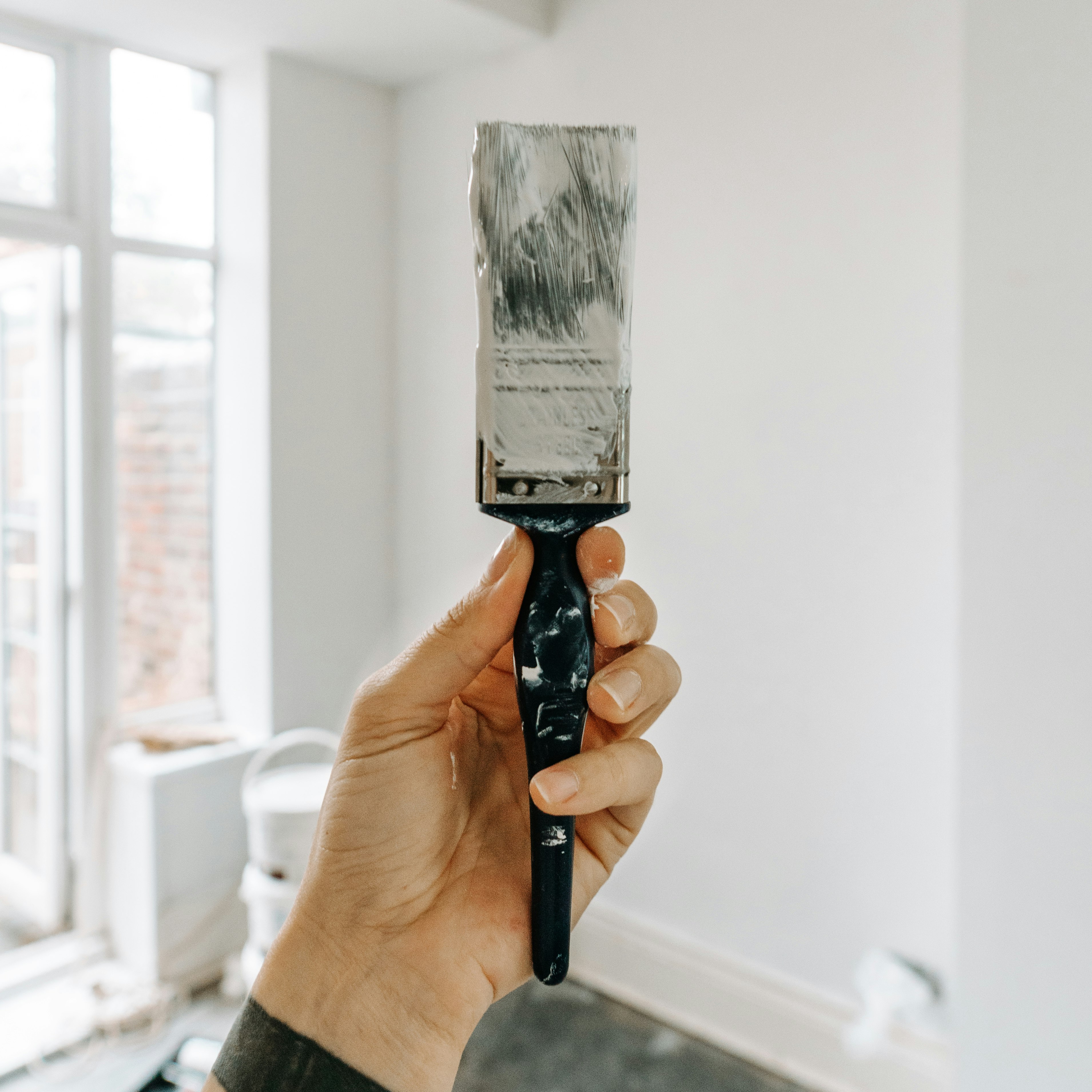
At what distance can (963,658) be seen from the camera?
4.68ft

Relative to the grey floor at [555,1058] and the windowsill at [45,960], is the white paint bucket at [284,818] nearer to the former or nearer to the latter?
the grey floor at [555,1058]

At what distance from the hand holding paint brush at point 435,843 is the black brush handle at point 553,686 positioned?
0.01 meters

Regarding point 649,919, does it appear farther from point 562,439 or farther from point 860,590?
point 562,439

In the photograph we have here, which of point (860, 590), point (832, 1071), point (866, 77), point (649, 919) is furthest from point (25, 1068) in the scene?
point (866, 77)

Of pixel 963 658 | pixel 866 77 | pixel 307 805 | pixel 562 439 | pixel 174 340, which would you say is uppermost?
pixel 866 77

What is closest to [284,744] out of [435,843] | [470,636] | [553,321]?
[435,843]

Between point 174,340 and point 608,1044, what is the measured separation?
7.46ft

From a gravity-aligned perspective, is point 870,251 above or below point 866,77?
below

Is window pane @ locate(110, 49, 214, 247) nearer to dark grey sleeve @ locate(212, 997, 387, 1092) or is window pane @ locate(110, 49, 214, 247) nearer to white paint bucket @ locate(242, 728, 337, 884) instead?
white paint bucket @ locate(242, 728, 337, 884)

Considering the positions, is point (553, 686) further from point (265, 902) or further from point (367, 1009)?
point (265, 902)

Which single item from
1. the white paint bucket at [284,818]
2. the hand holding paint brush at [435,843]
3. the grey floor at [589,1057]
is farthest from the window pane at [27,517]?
the hand holding paint brush at [435,843]

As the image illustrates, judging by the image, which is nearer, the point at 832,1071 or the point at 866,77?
the point at 866,77

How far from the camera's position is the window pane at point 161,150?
2.54 metres

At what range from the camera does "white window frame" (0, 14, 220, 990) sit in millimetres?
2455
